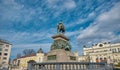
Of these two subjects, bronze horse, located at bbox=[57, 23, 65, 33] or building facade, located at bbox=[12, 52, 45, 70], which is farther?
building facade, located at bbox=[12, 52, 45, 70]

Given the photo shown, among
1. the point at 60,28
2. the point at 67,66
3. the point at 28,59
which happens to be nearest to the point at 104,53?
the point at 28,59

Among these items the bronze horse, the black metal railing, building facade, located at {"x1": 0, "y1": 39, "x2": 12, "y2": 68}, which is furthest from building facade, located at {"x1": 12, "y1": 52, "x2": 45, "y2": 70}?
the black metal railing

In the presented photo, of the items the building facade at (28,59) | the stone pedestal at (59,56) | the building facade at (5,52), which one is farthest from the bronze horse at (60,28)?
the building facade at (5,52)

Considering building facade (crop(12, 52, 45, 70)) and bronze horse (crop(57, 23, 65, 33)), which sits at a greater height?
bronze horse (crop(57, 23, 65, 33))

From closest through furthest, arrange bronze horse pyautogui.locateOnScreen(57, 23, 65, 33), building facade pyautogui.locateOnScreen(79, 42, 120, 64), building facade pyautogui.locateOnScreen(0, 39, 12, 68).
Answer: bronze horse pyautogui.locateOnScreen(57, 23, 65, 33) → building facade pyautogui.locateOnScreen(79, 42, 120, 64) → building facade pyautogui.locateOnScreen(0, 39, 12, 68)

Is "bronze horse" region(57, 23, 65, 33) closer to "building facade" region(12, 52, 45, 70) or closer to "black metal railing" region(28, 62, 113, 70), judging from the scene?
"black metal railing" region(28, 62, 113, 70)

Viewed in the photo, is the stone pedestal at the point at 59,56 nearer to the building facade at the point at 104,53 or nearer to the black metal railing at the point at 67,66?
the black metal railing at the point at 67,66

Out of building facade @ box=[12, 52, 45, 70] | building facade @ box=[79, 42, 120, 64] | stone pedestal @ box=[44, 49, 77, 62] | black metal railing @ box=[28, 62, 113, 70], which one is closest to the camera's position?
black metal railing @ box=[28, 62, 113, 70]

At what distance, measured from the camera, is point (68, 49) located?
1738 centimetres

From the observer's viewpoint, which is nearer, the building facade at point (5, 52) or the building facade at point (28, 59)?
the building facade at point (28, 59)

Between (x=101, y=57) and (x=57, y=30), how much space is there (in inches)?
2090

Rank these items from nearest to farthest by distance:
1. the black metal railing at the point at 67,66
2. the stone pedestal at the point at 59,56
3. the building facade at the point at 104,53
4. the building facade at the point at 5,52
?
the black metal railing at the point at 67,66, the stone pedestal at the point at 59,56, the building facade at the point at 104,53, the building facade at the point at 5,52

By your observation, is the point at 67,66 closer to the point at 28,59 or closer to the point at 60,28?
the point at 60,28

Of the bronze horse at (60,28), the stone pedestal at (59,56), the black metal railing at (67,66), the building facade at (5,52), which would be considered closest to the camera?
the black metal railing at (67,66)
